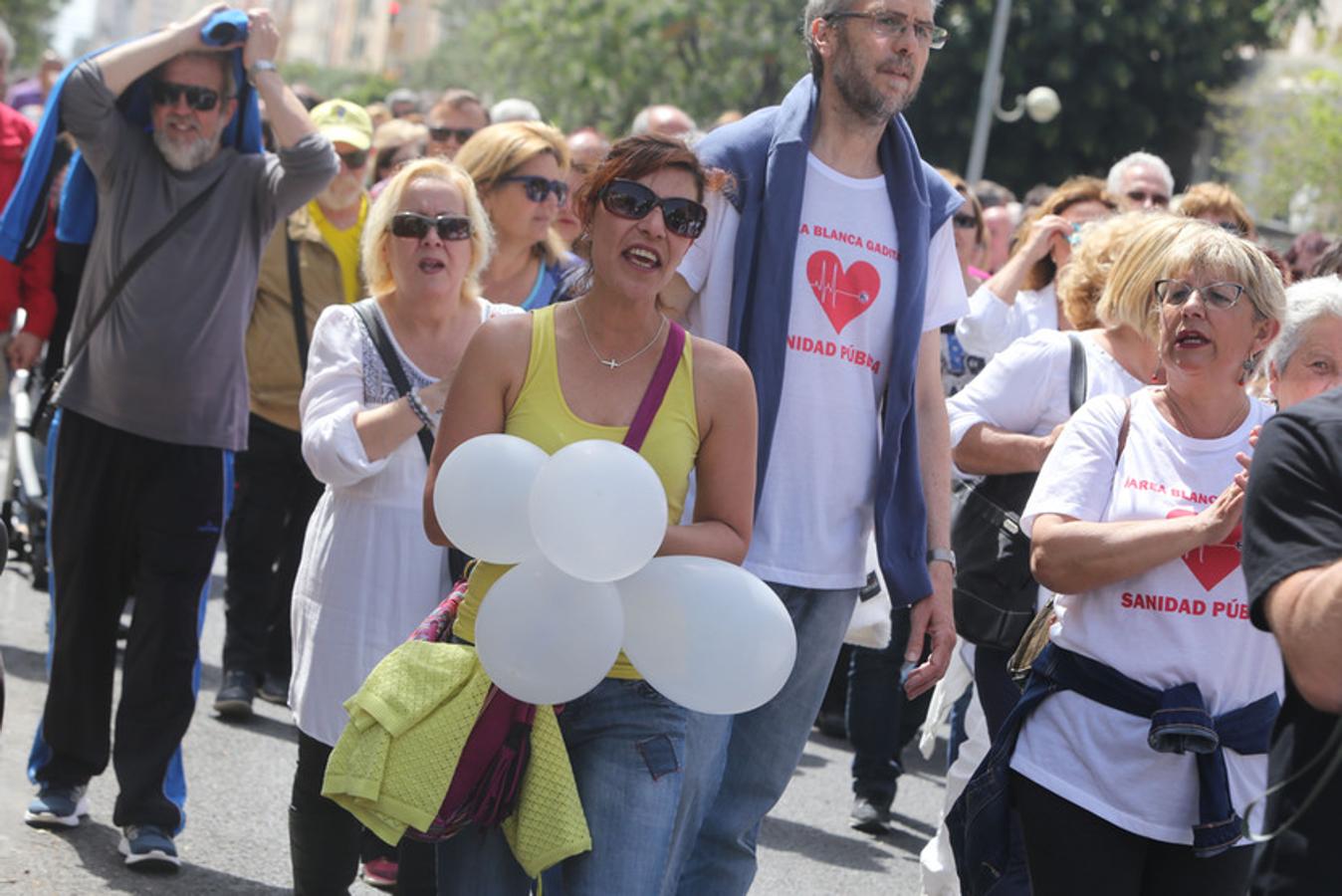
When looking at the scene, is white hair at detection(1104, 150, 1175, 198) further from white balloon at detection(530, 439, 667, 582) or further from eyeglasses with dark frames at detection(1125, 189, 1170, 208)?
white balloon at detection(530, 439, 667, 582)

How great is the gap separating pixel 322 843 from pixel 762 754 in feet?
4.15

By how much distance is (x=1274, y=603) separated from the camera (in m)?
2.79

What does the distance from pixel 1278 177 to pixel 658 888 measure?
23.3 metres

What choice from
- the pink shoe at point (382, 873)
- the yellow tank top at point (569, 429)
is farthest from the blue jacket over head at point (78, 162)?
the yellow tank top at point (569, 429)

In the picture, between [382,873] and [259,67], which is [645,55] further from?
[382,873]

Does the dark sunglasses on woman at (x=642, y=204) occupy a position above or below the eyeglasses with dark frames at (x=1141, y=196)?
below

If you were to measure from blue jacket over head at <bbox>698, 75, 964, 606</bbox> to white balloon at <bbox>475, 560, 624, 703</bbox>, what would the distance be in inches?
40.6

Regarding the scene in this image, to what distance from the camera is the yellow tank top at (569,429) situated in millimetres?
3777

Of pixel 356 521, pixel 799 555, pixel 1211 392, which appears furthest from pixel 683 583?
pixel 356 521

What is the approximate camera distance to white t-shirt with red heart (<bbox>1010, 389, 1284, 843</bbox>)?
13.1 ft

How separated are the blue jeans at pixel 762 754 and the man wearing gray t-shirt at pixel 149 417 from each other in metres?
1.99

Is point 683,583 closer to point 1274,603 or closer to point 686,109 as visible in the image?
point 1274,603

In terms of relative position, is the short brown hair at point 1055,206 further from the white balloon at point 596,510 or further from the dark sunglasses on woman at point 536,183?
the white balloon at point 596,510

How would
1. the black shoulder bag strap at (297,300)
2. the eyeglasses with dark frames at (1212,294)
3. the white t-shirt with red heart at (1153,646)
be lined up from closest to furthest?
the white t-shirt with red heart at (1153,646)
the eyeglasses with dark frames at (1212,294)
the black shoulder bag strap at (297,300)
